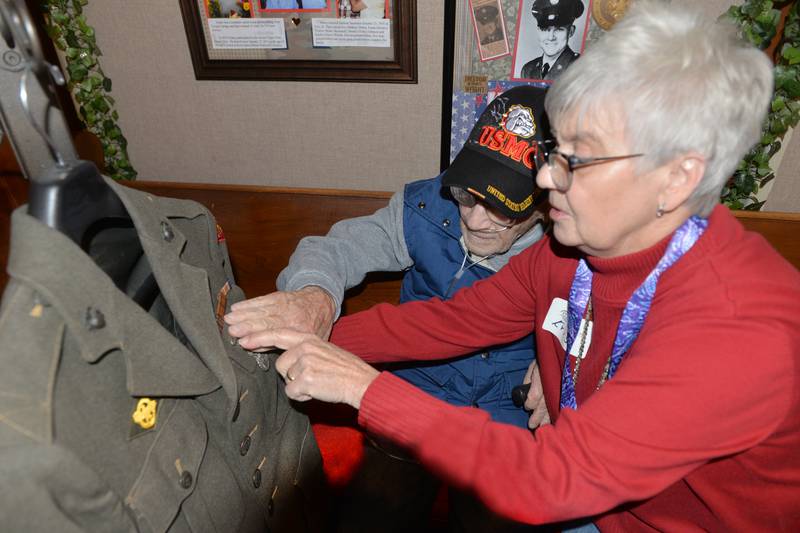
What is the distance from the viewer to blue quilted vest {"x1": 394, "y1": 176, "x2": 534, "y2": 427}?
1.45m

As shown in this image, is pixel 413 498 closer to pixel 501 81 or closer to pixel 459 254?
pixel 459 254

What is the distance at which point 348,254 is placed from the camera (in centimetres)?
144

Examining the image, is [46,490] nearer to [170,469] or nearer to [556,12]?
[170,469]

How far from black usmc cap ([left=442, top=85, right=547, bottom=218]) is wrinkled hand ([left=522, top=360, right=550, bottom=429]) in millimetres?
478

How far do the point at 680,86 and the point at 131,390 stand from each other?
36.1 inches

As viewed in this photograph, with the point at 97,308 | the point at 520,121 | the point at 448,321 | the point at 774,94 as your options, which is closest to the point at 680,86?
the point at 520,121

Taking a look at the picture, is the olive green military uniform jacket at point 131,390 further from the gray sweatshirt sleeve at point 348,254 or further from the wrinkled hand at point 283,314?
the gray sweatshirt sleeve at point 348,254

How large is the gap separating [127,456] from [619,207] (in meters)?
0.86

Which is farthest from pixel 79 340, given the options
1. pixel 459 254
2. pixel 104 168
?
pixel 104 168

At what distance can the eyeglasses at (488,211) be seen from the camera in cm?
130

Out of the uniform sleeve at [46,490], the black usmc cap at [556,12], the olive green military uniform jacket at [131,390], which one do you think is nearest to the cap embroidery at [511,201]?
the olive green military uniform jacket at [131,390]

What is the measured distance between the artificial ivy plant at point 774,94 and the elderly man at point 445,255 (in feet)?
2.98

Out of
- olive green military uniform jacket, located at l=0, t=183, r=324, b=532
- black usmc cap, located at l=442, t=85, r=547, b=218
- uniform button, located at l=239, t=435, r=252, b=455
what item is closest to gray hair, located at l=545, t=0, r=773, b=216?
black usmc cap, located at l=442, t=85, r=547, b=218

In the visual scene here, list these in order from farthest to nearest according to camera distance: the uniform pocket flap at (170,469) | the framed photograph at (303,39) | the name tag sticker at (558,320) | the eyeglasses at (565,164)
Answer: the framed photograph at (303,39)
the name tag sticker at (558,320)
the eyeglasses at (565,164)
the uniform pocket flap at (170,469)
